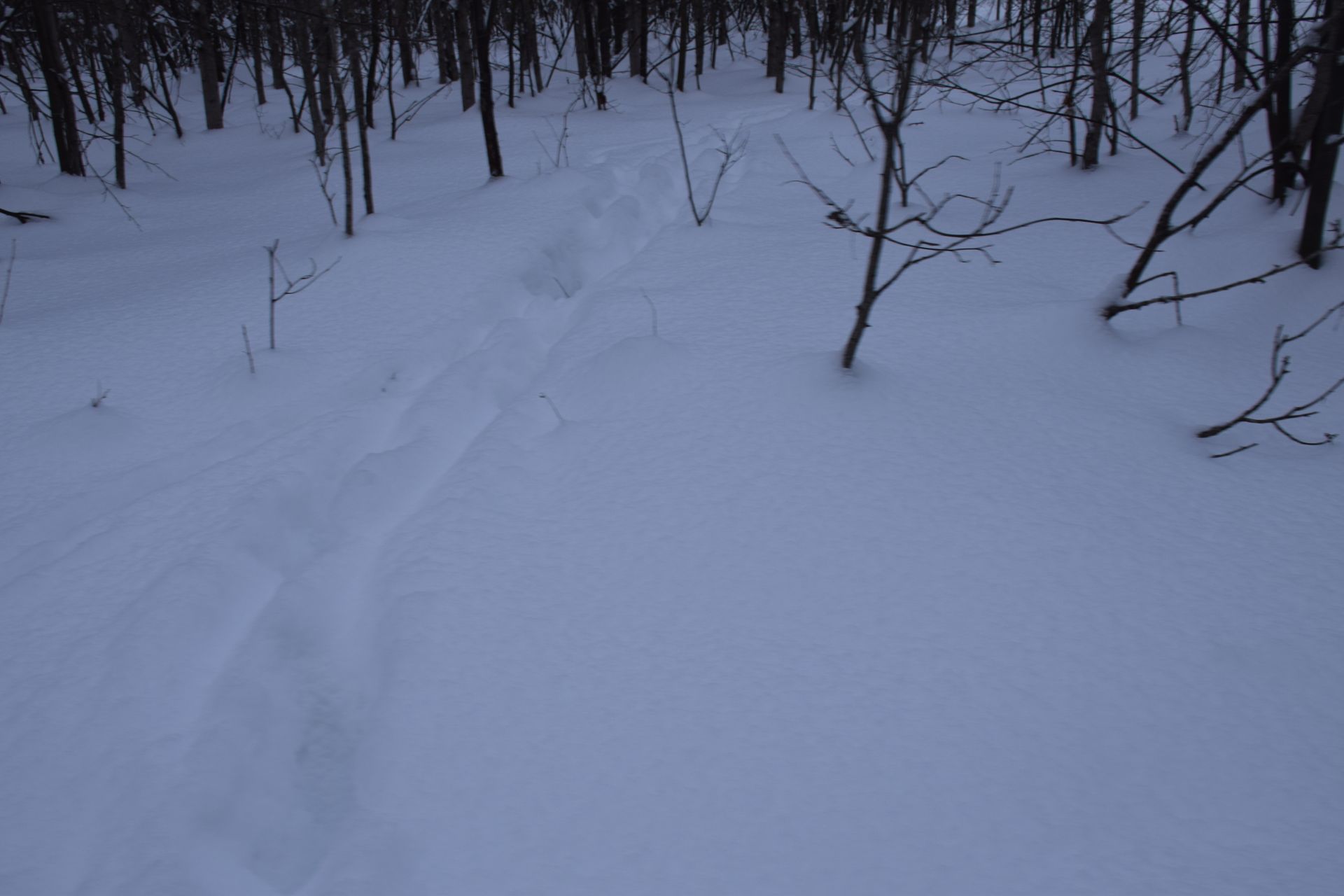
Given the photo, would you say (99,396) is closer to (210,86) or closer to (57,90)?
(57,90)

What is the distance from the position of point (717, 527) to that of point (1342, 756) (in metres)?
1.59

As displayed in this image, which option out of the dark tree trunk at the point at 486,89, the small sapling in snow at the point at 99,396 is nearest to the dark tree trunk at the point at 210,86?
the dark tree trunk at the point at 486,89

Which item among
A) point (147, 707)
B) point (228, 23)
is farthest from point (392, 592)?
point (228, 23)

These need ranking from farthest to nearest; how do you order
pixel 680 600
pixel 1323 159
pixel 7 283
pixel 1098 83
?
pixel 1098 83 < pixel 7 283 < pixel 1323 159 < pixel 680 600

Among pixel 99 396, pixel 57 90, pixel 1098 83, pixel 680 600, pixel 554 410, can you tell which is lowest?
pixel 680 600

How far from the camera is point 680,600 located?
7.39 feet

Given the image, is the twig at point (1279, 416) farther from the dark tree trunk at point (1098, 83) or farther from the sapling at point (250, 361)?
the sapling at point (250, 361)

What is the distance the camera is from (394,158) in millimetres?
9461

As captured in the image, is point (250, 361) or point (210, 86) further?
point (210, 86)

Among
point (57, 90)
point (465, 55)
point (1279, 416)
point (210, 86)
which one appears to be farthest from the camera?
point (210, 86)

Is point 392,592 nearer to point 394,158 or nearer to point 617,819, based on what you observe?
point 617,819

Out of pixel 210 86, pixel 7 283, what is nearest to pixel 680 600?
pixel 7 283

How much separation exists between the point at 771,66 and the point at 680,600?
18.0 m

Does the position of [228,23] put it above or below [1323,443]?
above
